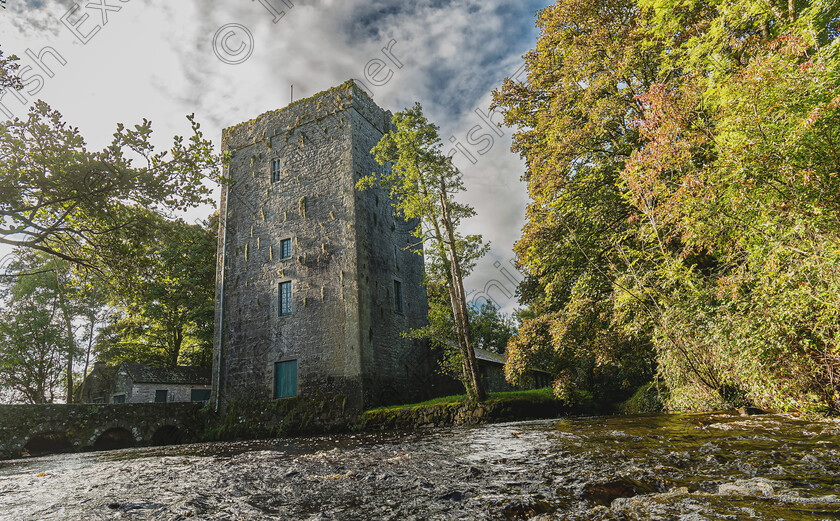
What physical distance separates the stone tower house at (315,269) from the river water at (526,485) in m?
10.8

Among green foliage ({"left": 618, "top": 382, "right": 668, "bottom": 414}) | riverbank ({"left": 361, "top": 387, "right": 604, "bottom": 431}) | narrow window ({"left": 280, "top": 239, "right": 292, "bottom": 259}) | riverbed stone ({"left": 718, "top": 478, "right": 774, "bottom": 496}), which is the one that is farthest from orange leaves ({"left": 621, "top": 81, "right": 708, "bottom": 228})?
narrow window ({"left": 280, "top": 239, "right": 292, "bottom": 259})

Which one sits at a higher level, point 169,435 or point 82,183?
point 82,183

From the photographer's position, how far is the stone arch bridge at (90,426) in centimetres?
1345

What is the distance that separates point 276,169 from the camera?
20.2m

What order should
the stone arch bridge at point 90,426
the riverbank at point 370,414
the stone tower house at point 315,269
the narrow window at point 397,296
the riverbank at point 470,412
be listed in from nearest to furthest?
the riverbank at point 470,412
the riverbank at point 370,414
the stone arch bridge at point 90,426
the stone tower house at point 315,269
the narrow window at point 397,296

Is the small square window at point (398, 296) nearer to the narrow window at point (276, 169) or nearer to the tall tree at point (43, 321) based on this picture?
the narrow window at point (276, 169)

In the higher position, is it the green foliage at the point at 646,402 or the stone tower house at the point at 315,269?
the stone tower house at the point at 315,269

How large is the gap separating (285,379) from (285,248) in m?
6.00

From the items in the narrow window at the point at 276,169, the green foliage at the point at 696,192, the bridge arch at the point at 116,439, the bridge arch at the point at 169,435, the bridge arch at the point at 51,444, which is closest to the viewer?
the green foliage at the point at 696,192

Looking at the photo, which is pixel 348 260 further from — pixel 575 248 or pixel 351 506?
pixel 351 506

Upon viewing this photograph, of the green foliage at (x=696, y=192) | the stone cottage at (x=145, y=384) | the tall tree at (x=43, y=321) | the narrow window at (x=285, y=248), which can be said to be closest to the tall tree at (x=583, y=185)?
the green foliage at (x=696, y=192)

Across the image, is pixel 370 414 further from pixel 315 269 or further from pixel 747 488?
pixel 747 488

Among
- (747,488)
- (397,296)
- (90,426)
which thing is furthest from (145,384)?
(747,488)

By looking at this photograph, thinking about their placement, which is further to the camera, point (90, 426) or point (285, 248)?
point (285, 248)
